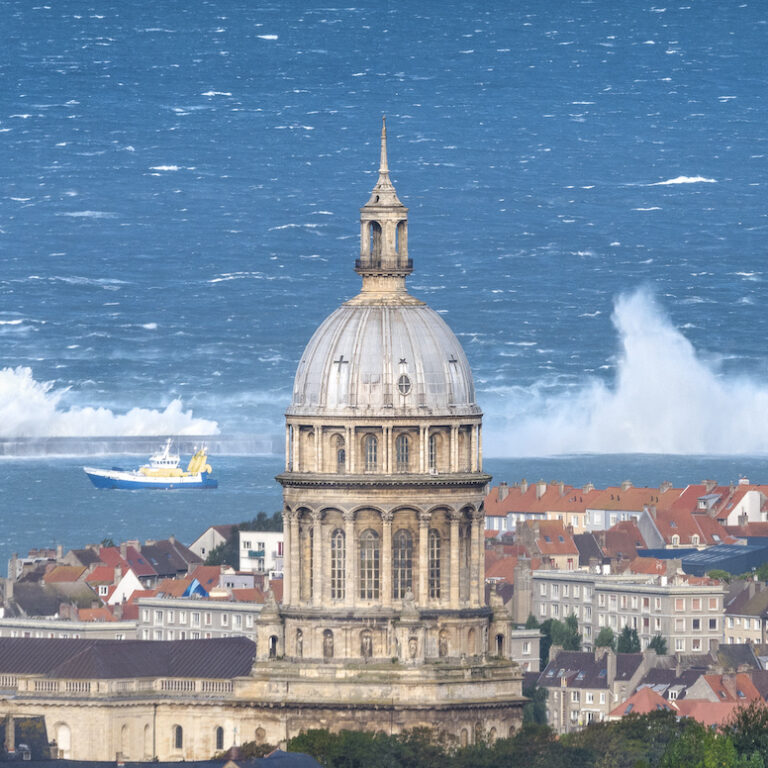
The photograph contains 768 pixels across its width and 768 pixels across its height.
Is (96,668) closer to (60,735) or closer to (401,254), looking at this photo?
(60,735)

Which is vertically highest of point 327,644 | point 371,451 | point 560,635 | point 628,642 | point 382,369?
point 560,635

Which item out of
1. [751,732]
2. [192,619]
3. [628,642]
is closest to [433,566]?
[751,732]

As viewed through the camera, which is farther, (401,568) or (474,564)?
(474,564)

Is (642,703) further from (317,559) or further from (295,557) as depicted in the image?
(317,559)

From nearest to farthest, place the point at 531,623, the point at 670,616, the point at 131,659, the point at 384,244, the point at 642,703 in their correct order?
the point at 384,244
the point at 131,659
the point at 642,703
the point at 531,623
the point at 670,616

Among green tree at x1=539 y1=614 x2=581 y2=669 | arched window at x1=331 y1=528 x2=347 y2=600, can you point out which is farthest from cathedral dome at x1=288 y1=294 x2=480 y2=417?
green tree at x1=539 y1=614 x2=581 y2=669

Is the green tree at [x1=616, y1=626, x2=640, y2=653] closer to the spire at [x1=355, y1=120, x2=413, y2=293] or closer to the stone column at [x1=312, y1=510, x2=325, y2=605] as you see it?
the spire at [x1=355, y1=120, x2=413, y2=293]
